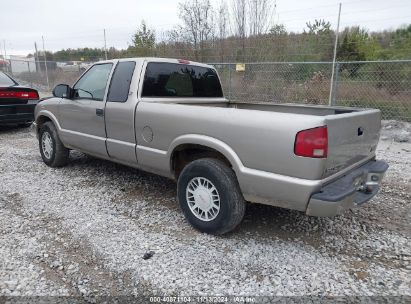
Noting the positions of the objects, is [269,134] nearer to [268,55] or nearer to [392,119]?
[392,119]

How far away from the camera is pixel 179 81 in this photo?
4402 millimetres

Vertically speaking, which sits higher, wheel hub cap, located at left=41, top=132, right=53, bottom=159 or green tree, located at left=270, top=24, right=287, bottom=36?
green tree, located at left=270, top=24, right=287, bottom=36

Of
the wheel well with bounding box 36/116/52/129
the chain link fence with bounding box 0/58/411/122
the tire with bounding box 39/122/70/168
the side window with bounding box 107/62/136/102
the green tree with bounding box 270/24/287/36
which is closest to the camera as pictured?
the side window with bounding box 107/62/136/102

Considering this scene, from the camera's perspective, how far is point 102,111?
4324 mm

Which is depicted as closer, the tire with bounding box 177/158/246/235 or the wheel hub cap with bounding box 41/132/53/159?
the tire with bounding box 177/158/246/235

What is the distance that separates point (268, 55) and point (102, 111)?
8.90m

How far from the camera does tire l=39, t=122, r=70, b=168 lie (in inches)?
213

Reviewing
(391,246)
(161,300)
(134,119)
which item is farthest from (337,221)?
(134,119)

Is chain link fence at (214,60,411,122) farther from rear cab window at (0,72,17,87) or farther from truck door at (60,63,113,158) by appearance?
rear cab window at (0,72,17,87)

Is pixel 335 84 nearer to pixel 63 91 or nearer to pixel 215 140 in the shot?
pixel 215 140

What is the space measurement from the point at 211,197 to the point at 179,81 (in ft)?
5.98

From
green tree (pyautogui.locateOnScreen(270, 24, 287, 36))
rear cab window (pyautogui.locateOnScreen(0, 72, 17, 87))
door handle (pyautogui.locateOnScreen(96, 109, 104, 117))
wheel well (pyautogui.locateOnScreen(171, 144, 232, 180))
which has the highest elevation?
green tree (pyautogui.locateOnScreen(270, 24, 287, 36))

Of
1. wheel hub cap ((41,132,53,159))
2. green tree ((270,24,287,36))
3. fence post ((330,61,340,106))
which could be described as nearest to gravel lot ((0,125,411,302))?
wheel hub cap ((41,132,53,159))

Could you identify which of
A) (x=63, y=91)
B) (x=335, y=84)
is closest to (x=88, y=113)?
(x=63, y=91)
